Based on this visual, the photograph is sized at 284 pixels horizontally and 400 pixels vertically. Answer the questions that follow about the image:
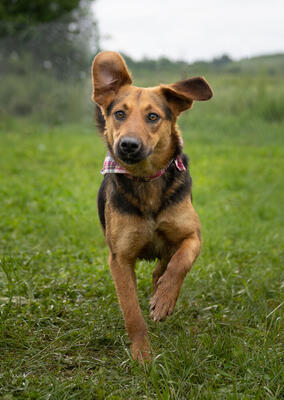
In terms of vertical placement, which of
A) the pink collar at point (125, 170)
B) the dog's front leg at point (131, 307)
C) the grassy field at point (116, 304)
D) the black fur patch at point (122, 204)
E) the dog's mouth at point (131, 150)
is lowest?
the grassy field at point (116, 304)

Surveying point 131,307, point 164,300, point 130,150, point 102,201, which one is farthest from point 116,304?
point 130,150

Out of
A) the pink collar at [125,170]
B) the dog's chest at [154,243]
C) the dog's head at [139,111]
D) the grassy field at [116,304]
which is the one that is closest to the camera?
the grassy field at [116,304]

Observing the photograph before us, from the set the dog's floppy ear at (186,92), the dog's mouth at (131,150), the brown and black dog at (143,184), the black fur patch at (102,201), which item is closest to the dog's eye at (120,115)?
the brown and black dog at (143,184)

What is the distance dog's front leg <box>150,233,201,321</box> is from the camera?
3.11 meters

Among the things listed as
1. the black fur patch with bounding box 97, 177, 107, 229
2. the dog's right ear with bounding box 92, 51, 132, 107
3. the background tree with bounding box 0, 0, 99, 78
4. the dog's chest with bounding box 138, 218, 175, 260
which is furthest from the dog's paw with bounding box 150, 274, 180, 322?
the background tree with bounding box 0, 0, 99, 78

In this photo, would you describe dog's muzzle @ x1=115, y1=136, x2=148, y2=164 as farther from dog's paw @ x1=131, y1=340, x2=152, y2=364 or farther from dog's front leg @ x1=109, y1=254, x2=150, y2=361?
dog's paw @ x1=131, y1=340, x2=152, y2=364

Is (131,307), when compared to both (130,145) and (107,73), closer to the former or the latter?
(130,145)

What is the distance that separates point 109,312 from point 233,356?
1.07 meters

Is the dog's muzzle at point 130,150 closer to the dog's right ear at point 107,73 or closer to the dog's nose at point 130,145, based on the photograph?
the dog's nose at point 130,145

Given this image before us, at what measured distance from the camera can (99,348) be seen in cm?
338

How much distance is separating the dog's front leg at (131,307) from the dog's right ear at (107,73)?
3.99ft

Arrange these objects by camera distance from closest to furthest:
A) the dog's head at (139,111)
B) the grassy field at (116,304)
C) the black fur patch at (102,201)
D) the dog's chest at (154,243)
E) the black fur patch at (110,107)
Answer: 1. the grassy field at (116,304)
2. the dog's head at (139,111)
3. the dog's chest at (154,243)
4. the black fur patch at (110,107)
5. the black fur patch at (102,201)

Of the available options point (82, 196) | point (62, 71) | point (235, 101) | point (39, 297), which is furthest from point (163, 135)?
point (62, 71)

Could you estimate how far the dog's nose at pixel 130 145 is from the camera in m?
3.21
